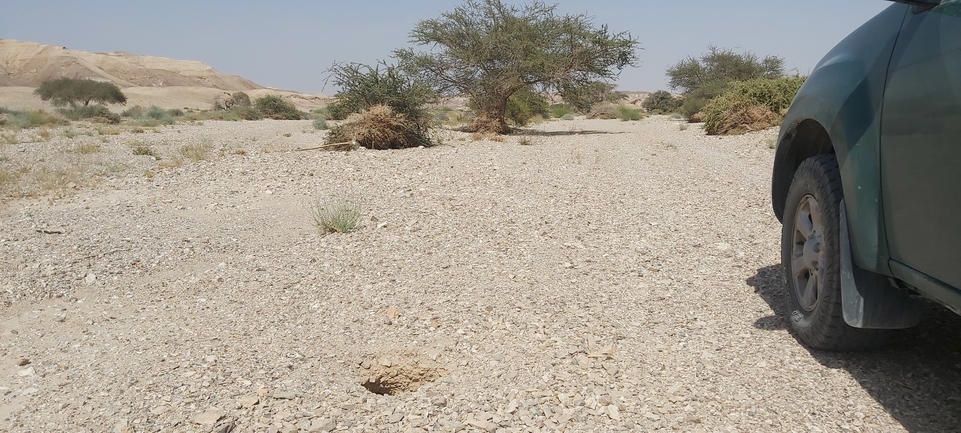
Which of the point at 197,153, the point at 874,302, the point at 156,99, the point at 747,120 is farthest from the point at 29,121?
the point at 156,99

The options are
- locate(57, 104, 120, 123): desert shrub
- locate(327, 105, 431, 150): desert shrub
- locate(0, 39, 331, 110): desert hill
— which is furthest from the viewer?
locate(0, 39, 331, 110): desert hill

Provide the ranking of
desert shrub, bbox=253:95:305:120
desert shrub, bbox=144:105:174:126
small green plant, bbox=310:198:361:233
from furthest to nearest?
1. desert shrub, bbox=253:95:305:120
2. desert shrub, bbox=144:105:174:126
3. small green plant, bbox=310:198:361:233

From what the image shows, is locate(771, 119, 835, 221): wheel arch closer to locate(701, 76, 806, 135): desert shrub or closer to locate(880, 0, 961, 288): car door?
locate(880, 0, 961, 288): car door

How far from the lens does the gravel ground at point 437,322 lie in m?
2.93

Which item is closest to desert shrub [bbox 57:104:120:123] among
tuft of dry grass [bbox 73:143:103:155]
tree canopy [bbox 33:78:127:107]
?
tree canopy [bbox 33:78:127:107]

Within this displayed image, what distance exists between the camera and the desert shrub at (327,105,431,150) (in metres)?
13.7

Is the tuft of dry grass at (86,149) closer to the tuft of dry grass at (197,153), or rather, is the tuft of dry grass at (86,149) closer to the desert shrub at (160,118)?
the tuft of dry grass at (197,153)

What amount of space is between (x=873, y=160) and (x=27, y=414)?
3.92 m

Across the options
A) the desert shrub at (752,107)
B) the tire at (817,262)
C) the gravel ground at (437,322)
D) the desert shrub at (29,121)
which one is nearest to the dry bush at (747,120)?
the desert shrub at (752,107)

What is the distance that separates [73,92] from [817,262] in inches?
1922

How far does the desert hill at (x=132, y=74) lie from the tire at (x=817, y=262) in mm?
66879

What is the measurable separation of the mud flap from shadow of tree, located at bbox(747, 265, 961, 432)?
1.02ft

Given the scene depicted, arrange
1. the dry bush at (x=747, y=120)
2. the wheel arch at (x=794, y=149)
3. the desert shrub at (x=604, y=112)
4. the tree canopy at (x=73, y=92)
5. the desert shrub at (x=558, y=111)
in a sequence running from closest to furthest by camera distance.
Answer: the wheel arch at (x=794, y=149) → the dry bush at (x=747, y=120) → the desert shrub at (x=558, y=111) → the desert shrub at (x=604, y=112) → the tree canopy at (x=73, y=92)

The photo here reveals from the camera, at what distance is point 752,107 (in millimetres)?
17672
